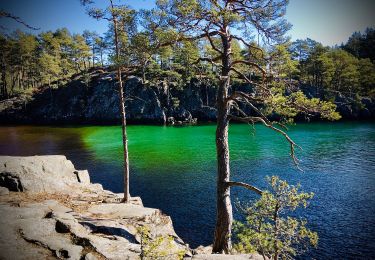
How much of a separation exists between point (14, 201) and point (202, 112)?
234ft

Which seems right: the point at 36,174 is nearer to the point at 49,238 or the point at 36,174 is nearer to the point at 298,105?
the point at 49,238

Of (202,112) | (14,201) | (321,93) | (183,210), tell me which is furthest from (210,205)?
(321,93)

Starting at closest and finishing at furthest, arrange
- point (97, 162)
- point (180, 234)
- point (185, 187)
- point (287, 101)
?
point (287, 101)
point (180, 234)
point (185, 187)
point (97, 162)

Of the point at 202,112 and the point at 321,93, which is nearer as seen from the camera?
the point at 321,93

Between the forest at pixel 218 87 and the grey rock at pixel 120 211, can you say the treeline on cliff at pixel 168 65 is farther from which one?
the grey rock at pixel 120 211

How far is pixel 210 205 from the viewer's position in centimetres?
2298

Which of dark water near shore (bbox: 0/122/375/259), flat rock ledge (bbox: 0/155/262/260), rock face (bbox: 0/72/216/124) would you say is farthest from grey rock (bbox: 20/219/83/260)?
rock face (bbox: 0/72/216/124)

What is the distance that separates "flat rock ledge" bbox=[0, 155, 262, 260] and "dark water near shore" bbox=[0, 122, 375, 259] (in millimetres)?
5058

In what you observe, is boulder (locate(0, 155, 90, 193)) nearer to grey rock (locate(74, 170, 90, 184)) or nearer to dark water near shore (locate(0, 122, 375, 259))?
grey rock (locate(74, 170, 90, 184))

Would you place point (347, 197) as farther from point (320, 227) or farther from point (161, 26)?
point (161, 26)

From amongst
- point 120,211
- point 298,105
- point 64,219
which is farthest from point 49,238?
point 298,105

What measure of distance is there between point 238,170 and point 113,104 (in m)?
59.6

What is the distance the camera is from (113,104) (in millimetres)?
83125

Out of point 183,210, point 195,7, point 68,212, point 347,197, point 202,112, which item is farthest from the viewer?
point 202,112
